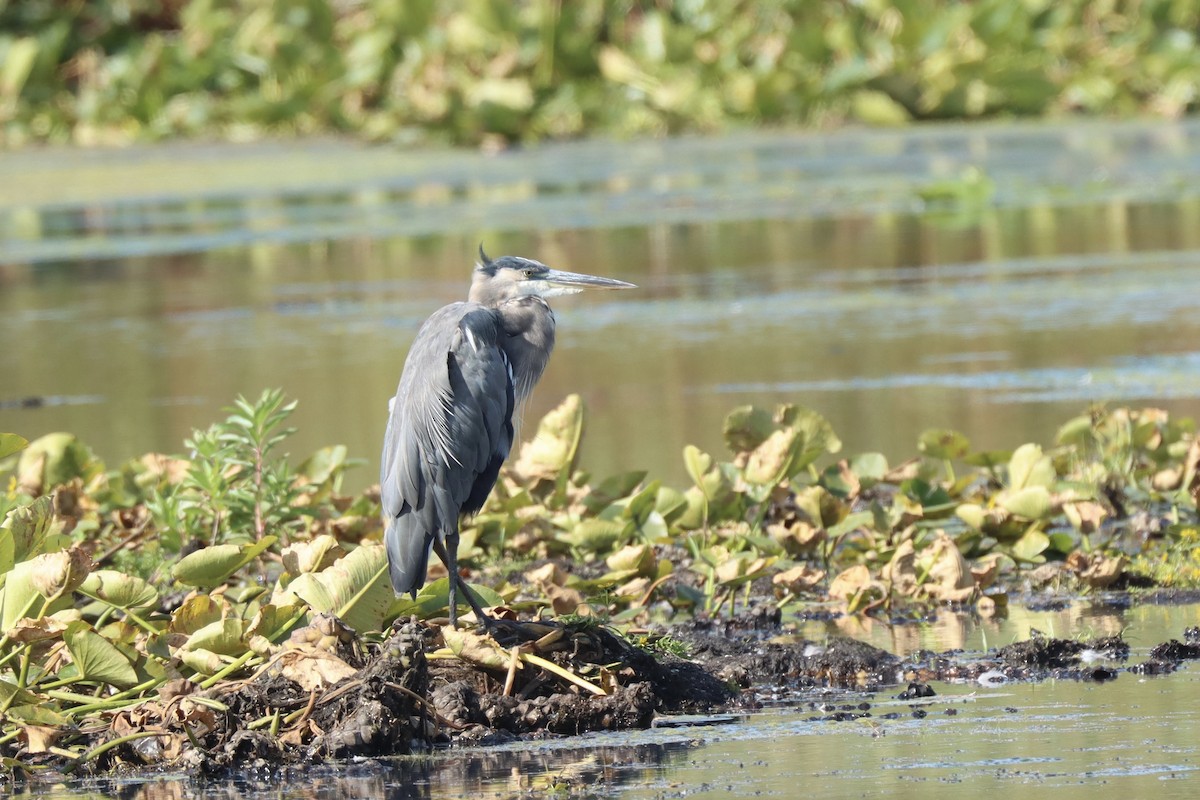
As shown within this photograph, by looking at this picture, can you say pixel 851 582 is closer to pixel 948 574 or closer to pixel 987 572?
pixel 948 574

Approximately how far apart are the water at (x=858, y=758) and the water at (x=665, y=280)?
3.09 m

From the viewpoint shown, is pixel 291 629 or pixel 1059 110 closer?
pixel 291 629

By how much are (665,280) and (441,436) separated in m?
7.84

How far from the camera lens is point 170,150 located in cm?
2283

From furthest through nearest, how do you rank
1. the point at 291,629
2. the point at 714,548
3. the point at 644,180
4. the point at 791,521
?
the point at 644,180 → the point at 791,521 → the point at 714,548 → the point at 291,629

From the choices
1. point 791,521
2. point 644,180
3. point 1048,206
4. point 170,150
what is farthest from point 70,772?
point 170,150

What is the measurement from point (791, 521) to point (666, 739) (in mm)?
2036

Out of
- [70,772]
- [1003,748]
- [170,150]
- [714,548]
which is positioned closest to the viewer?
[1003,748]

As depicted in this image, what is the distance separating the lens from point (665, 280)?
13.1m

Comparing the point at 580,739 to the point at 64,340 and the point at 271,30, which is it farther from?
the point at 271,30

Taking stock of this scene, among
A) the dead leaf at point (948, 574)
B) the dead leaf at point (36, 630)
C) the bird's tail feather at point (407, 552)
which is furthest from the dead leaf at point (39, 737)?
the dead leaf at point (948, 574)

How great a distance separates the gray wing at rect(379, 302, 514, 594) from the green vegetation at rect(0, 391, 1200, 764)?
14 cm

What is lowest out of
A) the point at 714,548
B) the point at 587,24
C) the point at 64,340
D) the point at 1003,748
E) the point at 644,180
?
the point at 1003,748

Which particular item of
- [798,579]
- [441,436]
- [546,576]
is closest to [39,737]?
[441,436]
